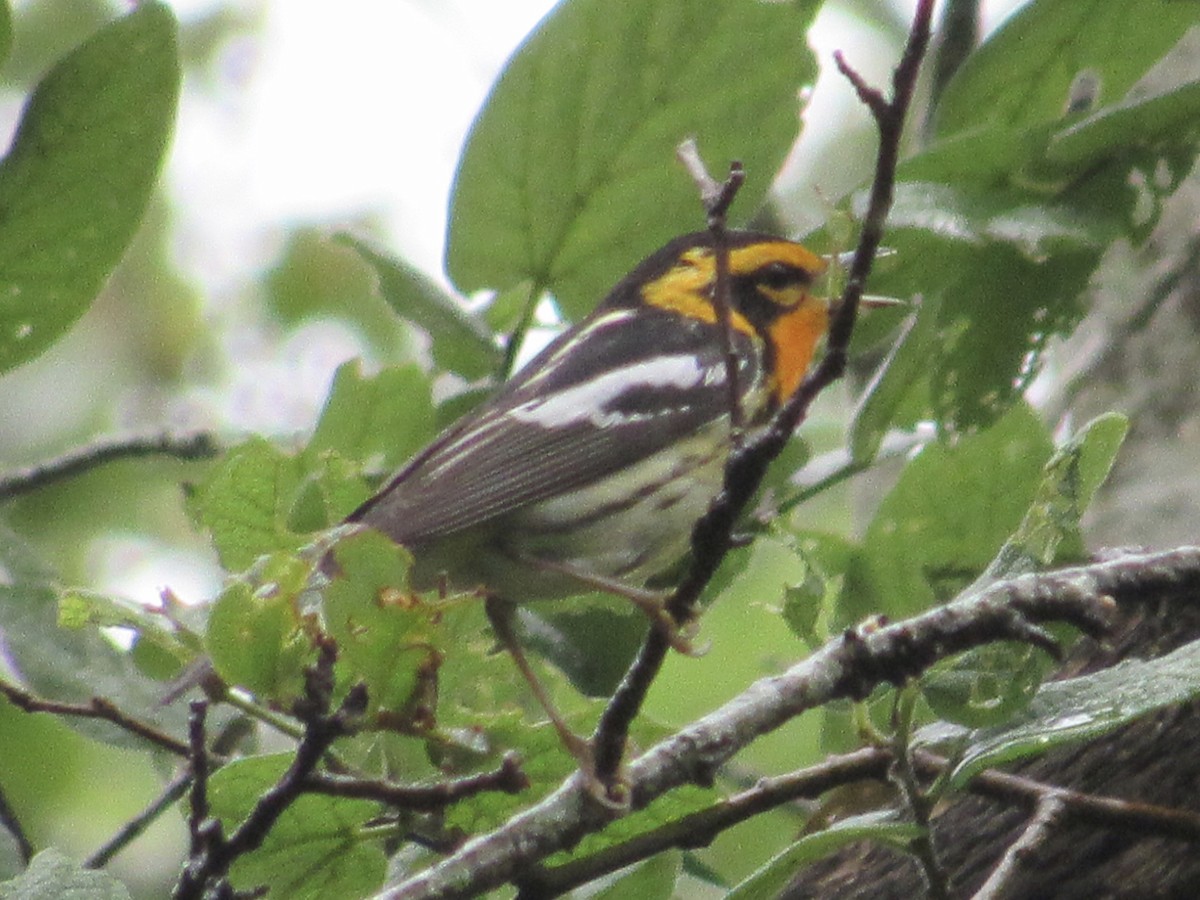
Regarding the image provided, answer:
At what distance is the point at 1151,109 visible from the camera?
242 centimetres

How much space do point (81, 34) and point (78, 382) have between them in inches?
59.4

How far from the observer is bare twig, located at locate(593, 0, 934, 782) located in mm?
1603

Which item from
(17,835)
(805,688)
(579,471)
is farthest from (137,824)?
(805,688)

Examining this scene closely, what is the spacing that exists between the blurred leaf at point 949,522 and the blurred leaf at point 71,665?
124 centimetres

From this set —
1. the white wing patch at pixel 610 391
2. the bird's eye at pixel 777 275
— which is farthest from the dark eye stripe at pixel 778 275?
the white wing patch at pixel 610 391

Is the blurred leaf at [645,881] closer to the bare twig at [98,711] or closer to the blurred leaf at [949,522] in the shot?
the bare twig at [98,711]

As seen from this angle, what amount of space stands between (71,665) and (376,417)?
2.29 feet

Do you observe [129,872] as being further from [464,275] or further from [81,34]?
[81,34]

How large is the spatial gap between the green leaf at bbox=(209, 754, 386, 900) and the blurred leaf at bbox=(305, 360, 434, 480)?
0.80 metres

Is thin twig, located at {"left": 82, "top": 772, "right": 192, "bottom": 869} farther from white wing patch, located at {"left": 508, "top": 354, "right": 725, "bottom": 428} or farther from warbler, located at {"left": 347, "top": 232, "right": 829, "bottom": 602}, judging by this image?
white wing patch, located at {"left": 508, "top": 354, "right": 725, "bottom": 428}

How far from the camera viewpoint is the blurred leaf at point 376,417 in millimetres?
2975

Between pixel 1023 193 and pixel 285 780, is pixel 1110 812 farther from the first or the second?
pixel 285 780

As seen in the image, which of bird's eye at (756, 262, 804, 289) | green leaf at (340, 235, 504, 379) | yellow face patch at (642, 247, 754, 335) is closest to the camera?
green leaf at (340, 235, 504, 379)

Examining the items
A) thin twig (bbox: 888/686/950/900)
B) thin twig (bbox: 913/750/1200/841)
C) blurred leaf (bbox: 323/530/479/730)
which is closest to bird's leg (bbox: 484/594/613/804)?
blurred leaf (bbox: 323/530/479/730)
